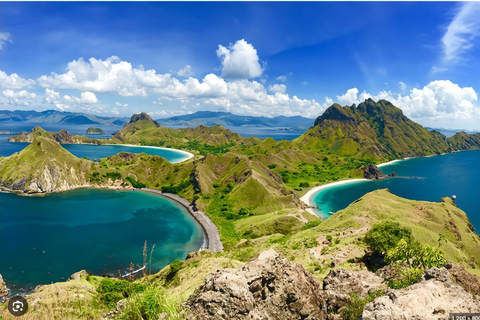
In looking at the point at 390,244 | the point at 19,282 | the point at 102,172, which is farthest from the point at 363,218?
the point at 102,172

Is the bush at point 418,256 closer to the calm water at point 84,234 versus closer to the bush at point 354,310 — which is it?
the bush at point 354,310

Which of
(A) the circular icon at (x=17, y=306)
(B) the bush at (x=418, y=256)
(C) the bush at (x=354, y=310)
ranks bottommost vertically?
(B) the bush at (x=418, y=256)

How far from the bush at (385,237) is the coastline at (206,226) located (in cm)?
5800

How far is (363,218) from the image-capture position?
76625 millimetres

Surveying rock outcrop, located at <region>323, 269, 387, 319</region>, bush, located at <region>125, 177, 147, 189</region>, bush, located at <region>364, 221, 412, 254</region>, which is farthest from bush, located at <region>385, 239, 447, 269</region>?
bush, located at <region>125, 177, 147, 189</region>

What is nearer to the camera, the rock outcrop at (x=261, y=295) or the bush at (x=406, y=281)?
the rock outcrop at (x=261, y=295)

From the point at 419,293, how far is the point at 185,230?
10414 centimetres

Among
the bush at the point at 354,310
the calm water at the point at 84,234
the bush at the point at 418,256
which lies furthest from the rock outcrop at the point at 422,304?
the calm water at the point at 84,234

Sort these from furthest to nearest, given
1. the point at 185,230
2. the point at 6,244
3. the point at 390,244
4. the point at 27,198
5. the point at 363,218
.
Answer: the point at 27,198 → the point at 185,230 → the point at 6,244 → the point at 363,218 → the point at 390,244

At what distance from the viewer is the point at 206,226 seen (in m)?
114

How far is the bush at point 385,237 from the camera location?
4597 centimetres

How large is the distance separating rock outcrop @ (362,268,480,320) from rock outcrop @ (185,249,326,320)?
5.76m

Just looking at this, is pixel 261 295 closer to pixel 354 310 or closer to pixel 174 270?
pixel 354 310

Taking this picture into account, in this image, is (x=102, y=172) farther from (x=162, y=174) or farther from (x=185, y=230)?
(x=185, y=230)
